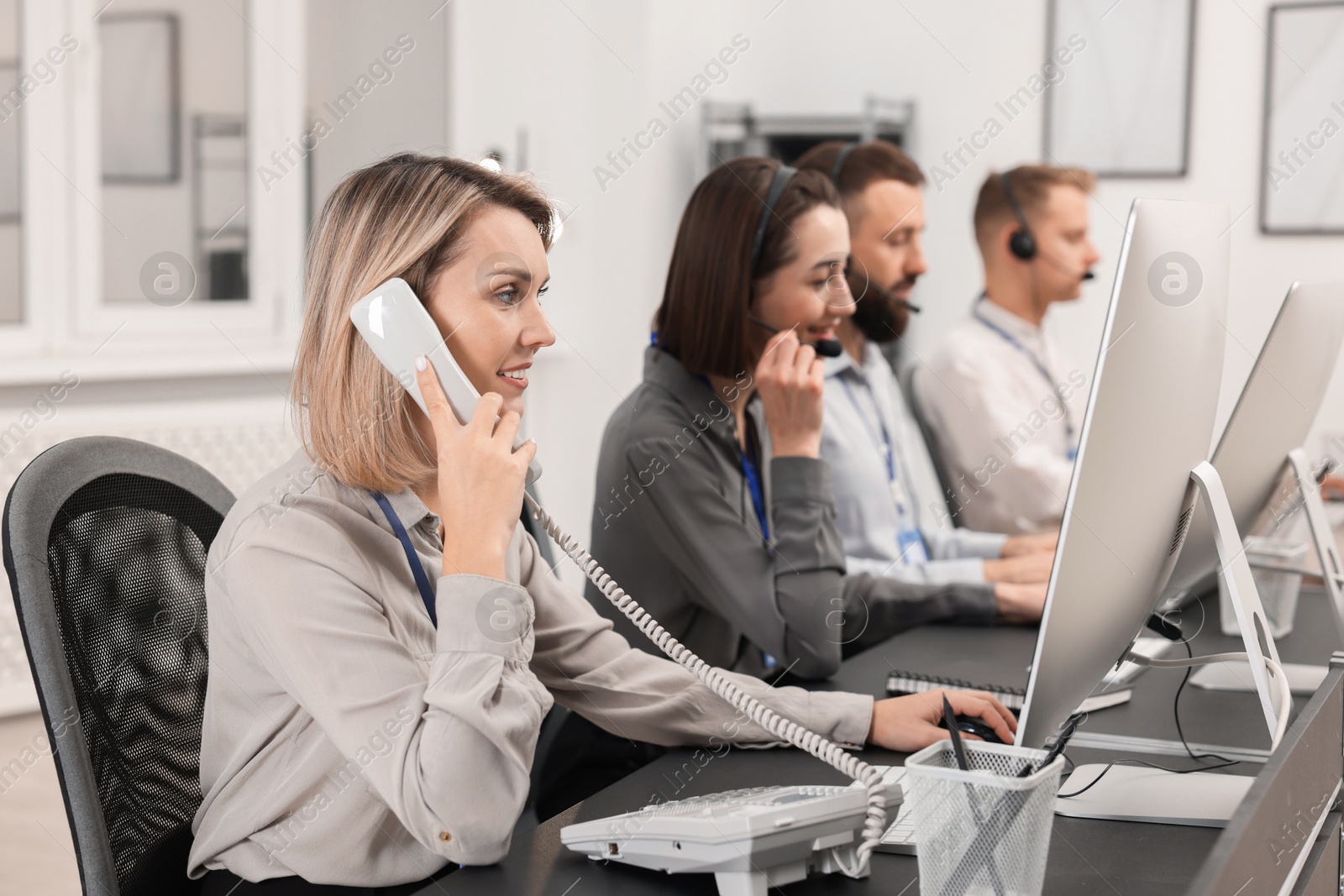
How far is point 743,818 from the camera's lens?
84cm

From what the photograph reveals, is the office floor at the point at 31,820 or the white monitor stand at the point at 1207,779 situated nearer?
the white monitor stand at the point at 1207,779

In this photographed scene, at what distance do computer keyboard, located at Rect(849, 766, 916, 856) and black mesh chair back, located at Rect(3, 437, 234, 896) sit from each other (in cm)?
62

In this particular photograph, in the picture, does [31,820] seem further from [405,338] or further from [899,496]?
[405,338]

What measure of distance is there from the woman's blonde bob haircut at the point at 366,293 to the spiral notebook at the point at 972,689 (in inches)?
23.3

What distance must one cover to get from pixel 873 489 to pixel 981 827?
1412 millimetres

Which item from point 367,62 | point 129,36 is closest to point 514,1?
point 367,62

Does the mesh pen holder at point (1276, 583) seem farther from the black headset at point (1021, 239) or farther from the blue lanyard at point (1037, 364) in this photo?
the black headset at point (1021, 239)

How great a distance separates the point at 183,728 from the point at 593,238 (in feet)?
10.6

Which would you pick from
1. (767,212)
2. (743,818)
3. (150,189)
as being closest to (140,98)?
(150,189)

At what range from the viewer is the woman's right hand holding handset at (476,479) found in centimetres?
99

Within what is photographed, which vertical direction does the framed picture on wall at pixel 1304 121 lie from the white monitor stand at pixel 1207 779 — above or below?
above

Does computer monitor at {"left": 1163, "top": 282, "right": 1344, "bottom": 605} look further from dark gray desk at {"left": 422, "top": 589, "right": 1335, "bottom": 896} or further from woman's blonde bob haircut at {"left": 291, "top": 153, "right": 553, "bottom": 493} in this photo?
woman's blonde bob haircut at {"left": 291, "top": 153, "right": 553, "bottom": 493}

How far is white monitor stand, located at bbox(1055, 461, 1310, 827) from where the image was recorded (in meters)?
0.97

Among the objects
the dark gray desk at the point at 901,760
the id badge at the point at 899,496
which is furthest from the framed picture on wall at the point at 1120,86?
the dark gray desk at the point at 901,760
